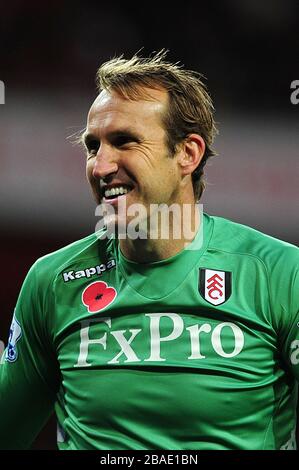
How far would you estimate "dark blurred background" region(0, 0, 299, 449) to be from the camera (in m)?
2.09

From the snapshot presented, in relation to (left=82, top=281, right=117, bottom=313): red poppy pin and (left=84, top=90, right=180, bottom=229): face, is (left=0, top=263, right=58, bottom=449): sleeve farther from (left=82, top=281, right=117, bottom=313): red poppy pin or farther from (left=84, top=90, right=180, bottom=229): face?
(left=84, top=90, right=180, bottom=229): face

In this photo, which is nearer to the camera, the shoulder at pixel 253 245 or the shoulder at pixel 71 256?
the shoulder at pixel 253 245

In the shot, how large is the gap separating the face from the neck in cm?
4

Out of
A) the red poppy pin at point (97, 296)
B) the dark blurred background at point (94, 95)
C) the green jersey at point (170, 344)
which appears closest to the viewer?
the green jersey at point (170, 344)

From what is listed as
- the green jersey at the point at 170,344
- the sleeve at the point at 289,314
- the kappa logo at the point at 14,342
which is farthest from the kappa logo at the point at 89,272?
the sleeve at the point at 289,314

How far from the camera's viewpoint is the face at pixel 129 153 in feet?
4.96

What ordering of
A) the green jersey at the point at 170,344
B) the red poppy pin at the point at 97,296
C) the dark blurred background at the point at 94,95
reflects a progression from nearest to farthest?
the green jersey at the point at 170,344 → the red poppy pin at the point at 97,296 → the dark blurred background at the point at 94,95

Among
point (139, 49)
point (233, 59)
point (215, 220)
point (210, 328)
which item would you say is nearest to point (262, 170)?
point (233, 59)

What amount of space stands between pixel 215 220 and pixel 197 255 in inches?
3.9

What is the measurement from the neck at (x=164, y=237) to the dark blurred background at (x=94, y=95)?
1.29 ft

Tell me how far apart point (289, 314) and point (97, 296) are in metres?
0.39

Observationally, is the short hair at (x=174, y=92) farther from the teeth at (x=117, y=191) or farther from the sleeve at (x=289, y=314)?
the sleeve at (x=289, y=314)

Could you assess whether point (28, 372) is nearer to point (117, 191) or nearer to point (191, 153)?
point (117, 191)

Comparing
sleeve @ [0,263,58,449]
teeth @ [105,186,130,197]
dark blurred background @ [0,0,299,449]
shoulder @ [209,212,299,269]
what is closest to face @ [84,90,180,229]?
teeth @ [105,186,130,197]
